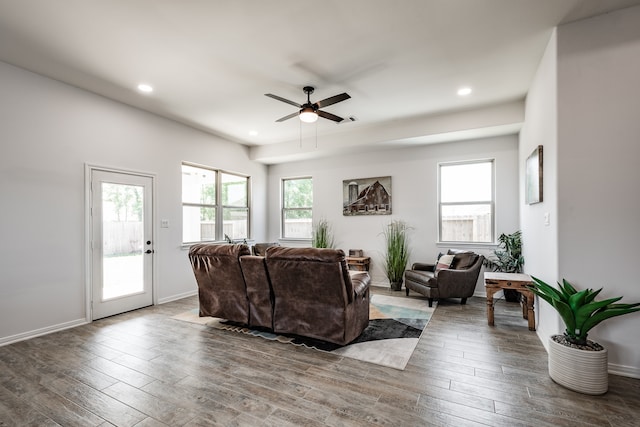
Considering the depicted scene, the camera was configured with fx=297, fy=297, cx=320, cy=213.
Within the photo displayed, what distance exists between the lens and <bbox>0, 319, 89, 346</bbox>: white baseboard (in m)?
3.15

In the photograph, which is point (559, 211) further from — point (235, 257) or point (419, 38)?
point (235, 257)

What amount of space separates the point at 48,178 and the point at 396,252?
17.1 feet

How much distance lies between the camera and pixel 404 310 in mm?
4238

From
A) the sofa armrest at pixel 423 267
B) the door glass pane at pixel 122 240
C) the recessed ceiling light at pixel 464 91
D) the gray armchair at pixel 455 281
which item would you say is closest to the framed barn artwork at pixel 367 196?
the sofa armrest at pixel 423 267

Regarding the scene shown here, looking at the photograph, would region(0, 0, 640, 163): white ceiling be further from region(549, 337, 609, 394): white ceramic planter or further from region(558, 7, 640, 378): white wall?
region(549, 337, 609, 394): white ceramic planter

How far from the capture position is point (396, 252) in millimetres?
5582

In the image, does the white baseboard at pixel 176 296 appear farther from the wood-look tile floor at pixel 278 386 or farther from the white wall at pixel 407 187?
the white wall at pixel 407 187

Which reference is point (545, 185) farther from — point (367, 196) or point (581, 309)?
point (367, 196)

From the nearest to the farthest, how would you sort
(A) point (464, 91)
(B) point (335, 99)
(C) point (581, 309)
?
(C) point (581, 309) → (B) point (335, 99) → (A) point (464, 91)

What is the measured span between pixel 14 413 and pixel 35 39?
3.14 m

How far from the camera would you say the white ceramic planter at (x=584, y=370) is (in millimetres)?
2145

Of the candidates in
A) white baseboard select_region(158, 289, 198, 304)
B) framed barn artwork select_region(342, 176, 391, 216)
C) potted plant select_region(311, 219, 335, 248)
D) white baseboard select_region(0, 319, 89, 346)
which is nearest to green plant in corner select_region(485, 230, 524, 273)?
framed barn artwork select_region(342, 176, 391, 216)

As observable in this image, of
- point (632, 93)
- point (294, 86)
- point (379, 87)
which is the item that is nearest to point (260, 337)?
point (294, 86)

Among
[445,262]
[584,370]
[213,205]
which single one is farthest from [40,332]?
[445,262]
